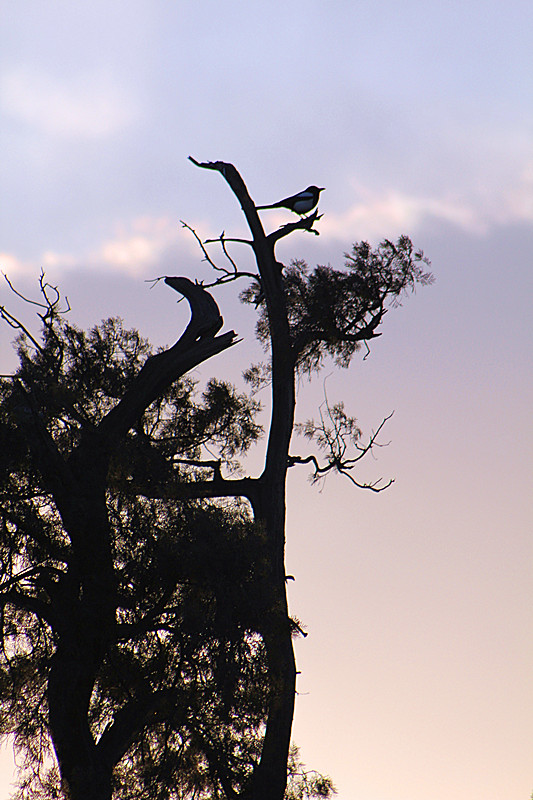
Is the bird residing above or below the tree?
above

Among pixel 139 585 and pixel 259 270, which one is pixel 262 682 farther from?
pixel 259 270

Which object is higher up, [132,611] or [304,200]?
[304,200]

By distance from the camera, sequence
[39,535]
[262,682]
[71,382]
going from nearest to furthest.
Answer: [262,682] < [39,535] < [71,382]

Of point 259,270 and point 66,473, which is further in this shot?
point 259,270

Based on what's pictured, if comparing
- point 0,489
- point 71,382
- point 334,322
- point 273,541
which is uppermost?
point 334,322

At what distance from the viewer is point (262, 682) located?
28.4 ft

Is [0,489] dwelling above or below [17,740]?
above

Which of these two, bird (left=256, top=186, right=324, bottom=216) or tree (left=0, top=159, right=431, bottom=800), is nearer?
tree (left=0, top=159, right=431, bottom=800)

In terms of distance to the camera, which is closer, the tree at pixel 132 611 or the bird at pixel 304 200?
the tree at pixel 132 611

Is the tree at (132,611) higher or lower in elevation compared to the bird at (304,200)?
lower

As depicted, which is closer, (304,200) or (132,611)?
(132,611)

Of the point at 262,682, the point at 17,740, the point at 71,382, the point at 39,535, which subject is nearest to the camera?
the point at 262,682

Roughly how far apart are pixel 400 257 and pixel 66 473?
261 inches

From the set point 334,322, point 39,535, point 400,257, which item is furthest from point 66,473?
point 400,257
